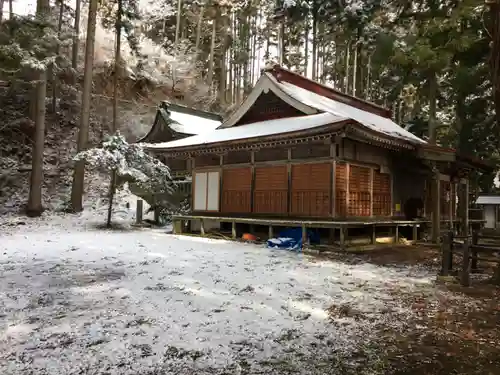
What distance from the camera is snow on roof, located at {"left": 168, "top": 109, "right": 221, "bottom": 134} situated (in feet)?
75.2

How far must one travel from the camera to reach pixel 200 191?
16.1 m

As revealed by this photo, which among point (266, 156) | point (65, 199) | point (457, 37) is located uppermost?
point (457, 37)

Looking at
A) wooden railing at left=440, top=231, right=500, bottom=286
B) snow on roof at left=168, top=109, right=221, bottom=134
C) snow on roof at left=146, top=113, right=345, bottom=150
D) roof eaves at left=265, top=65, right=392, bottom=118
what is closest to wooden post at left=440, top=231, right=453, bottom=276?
wooden railing at left=440, top=231, right=500, bottom=286

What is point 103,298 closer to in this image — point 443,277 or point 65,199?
point 443,277

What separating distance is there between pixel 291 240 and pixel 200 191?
5.70m

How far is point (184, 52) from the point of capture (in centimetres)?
3259

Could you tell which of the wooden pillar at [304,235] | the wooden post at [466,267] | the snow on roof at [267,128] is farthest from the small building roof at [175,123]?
the wooden post at [466,267]

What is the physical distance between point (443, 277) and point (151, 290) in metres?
5.09

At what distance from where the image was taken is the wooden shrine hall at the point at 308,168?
11.9 meters

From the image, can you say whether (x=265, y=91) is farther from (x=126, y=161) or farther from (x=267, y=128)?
(x=126, y=161)

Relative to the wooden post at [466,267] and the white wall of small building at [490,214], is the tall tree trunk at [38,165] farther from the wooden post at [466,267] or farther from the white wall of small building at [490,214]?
the white wall of small building at [490,214]

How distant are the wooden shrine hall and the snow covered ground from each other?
3.59 meters

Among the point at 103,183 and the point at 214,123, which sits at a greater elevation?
the point at 214,123

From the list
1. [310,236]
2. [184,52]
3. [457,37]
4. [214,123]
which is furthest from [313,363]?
[184,52]
